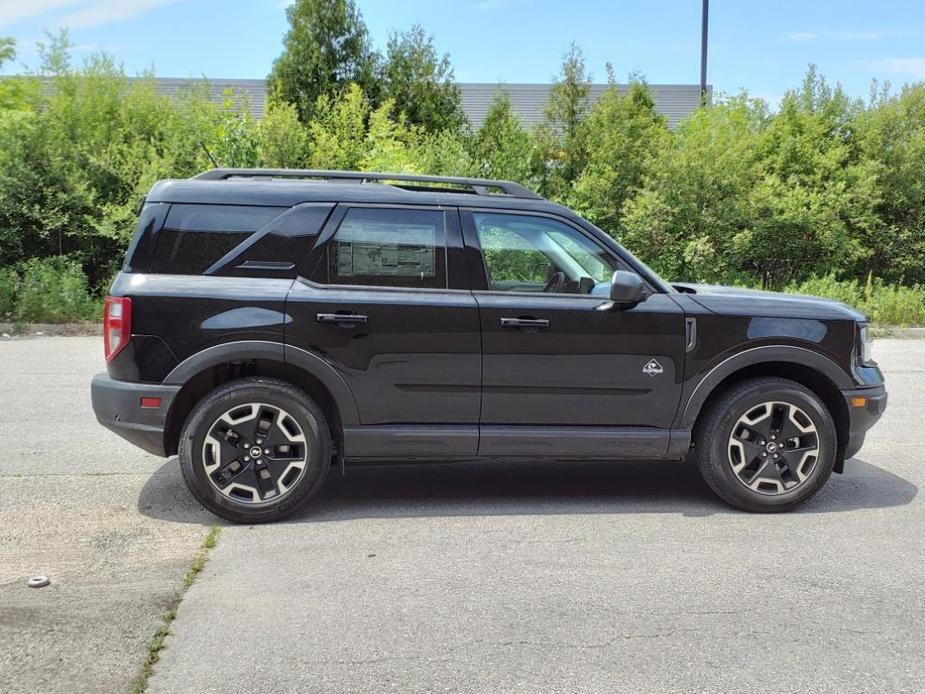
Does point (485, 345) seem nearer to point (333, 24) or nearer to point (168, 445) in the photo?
point (168, 445)

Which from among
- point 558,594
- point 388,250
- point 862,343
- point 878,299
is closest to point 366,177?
point 388,250

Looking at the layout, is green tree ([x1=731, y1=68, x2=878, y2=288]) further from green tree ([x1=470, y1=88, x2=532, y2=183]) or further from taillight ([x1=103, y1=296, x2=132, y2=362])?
taillight ([x1=103, y1=296, x2=132, y2=362])

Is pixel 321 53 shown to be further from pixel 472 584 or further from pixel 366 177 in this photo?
pixel 472 584

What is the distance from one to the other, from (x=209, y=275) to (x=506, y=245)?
1646 millimetres

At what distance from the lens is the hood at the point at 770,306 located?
18.1 feet

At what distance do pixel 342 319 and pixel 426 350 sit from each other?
18.9 inches

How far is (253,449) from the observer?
17.1ft

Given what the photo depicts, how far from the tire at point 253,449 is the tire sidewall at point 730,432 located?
2.19m

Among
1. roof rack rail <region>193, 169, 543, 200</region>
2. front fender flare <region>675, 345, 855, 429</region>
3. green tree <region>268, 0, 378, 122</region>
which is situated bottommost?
front fender flare <region>675, 345, 855, 429</region>

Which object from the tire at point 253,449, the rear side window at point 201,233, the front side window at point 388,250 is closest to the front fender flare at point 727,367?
the front side window at point 388,250

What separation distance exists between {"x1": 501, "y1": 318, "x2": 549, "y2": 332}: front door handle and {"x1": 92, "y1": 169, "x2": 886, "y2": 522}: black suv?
0.04 ft

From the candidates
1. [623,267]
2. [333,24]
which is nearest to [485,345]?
[623,267]

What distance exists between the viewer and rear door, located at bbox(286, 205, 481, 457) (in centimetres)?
526

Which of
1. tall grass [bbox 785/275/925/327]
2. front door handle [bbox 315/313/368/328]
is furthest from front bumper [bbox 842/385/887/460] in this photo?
tall grass [bbox 785/275/925/327]
